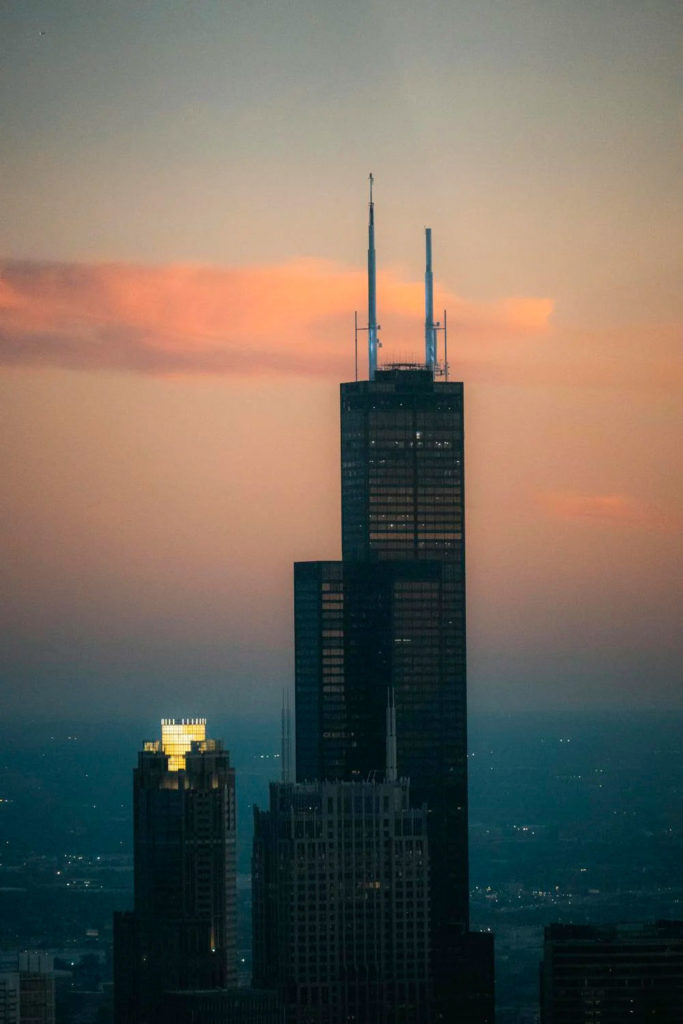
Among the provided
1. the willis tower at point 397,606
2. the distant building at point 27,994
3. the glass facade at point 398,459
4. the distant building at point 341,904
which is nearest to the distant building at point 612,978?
the distant building at point 341,904

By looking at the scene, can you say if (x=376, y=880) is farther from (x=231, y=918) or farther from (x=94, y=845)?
(x=94, y=845)

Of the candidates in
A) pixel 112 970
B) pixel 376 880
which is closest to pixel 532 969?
pixel 376 880

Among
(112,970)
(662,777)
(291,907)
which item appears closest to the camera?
(291,907)

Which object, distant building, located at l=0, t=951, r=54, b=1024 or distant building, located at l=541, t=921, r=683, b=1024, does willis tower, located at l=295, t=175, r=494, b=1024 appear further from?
distant building, located at l=0, t=951, r=54, b=1024

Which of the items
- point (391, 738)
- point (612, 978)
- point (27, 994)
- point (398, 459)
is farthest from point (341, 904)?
point (398, 459)

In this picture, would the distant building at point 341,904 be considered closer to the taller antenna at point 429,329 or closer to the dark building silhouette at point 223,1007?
the dark building silhouette at point 223,1007

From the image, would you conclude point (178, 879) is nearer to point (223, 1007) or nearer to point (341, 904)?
point (341, 904)

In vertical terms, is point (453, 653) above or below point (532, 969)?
above

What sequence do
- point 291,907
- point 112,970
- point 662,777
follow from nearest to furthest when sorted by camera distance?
1. point 291,907
2. point 112,970
3. point 662,777
